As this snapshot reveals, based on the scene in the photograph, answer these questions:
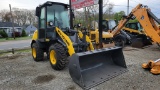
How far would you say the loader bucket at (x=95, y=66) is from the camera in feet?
14.0

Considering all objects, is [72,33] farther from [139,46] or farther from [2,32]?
[2,32]

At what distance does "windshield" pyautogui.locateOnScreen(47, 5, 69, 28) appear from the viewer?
6.48 m

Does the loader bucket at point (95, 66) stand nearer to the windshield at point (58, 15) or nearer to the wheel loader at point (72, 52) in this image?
the wheel loader at point (72, 52)

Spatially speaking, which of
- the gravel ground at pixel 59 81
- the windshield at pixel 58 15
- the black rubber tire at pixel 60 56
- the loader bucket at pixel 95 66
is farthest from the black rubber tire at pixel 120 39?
the black rubber tire at pixel 60 56

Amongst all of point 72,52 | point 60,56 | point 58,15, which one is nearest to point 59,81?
point 60,56

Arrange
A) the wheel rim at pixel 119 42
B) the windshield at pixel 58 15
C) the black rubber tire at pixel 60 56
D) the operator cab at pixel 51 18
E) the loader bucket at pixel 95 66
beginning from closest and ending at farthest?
the loader bucket at pixel 95 66
the black rubber tire at pixel 60 56
the operator cab at pixel 51 18
the windshield at pixel 58 15
the wheel rim at pixel 119 42

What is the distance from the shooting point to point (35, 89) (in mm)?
4266

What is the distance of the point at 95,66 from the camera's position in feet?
16.5

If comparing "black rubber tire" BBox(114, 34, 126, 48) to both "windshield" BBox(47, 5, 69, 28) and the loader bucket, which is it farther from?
the loader bucket

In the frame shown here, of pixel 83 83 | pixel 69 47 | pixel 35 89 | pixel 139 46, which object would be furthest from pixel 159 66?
pixel 139 46

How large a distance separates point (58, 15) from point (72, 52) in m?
2.05

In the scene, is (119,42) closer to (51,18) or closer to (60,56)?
(51,18)

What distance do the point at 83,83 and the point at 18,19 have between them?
57742 mm

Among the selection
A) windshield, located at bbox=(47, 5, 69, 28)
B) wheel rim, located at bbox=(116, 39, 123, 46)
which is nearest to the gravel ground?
windshield, located at bbox=(47, 5, 69, 28)
